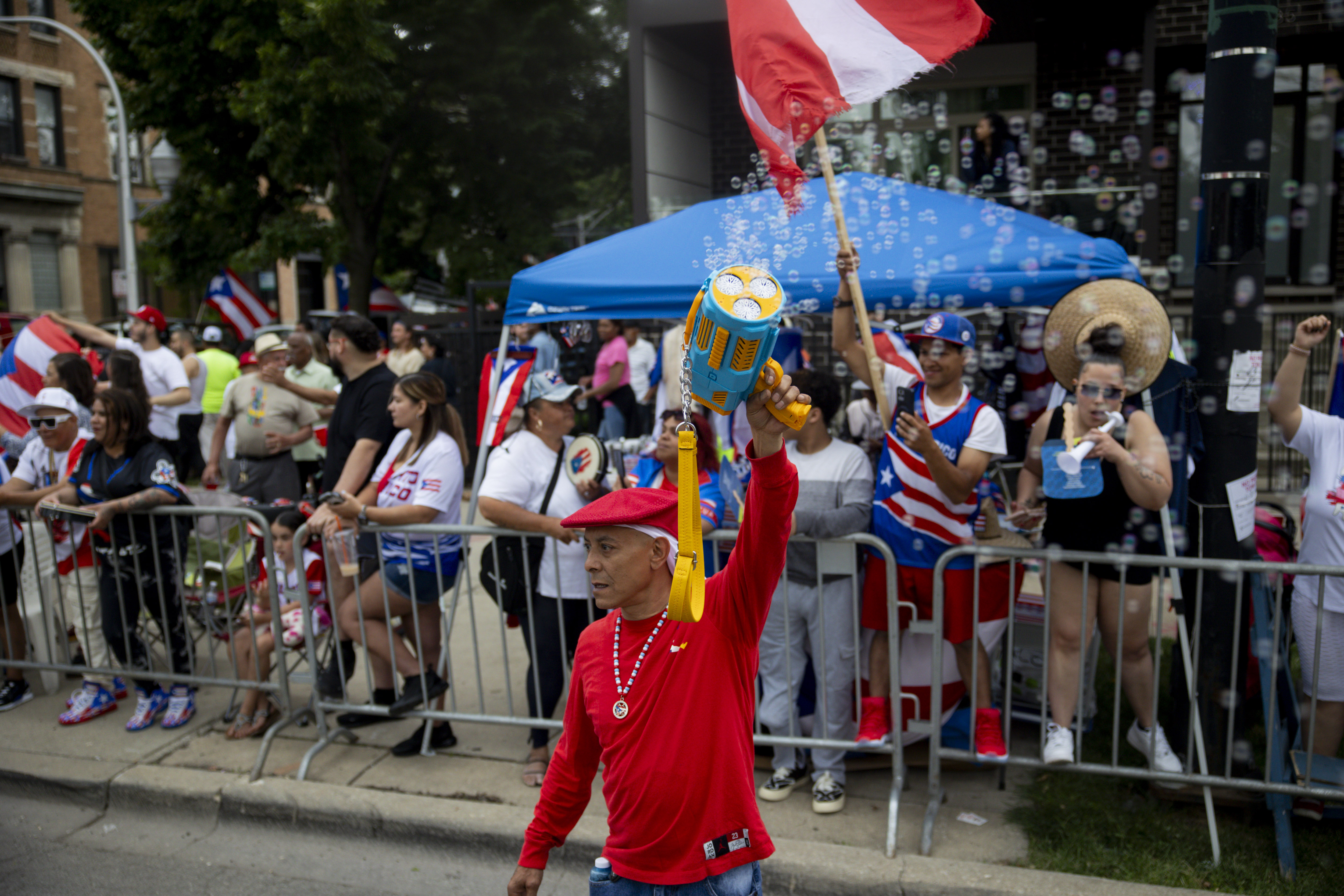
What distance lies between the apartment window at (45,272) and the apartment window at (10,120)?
2.48 m

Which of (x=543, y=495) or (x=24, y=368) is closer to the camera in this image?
(x=543, y=495)

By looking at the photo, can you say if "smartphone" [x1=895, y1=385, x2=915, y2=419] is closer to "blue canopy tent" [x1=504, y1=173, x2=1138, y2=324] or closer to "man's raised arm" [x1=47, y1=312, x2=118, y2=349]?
"blue canopy tent" [x1=504, y1=173, x2=1138, y2=324]

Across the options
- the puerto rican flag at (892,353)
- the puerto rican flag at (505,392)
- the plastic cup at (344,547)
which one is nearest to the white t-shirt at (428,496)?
the plastic cup at (344,547)

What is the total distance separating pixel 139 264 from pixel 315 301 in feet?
55.7

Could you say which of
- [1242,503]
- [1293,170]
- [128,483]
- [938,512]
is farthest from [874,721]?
[1293,170]

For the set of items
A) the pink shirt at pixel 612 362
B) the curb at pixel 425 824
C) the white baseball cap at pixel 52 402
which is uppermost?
the pink shirt at pixel 612 362

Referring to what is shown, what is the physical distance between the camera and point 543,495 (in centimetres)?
461

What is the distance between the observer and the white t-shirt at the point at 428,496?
4.84 meters

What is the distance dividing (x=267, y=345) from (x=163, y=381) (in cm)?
216

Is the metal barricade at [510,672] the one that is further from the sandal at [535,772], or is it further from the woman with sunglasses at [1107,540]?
the woman with sunglasses at [1107,540]

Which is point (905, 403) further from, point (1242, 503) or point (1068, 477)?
point (1242, 503)

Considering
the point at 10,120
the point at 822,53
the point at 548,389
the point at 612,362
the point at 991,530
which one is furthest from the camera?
the point at 10,120

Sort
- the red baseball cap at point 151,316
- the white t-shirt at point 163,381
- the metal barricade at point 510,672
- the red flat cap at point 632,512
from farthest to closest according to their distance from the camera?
the red baseball cap at point 151,316 → the white t-shirt at point 163,381 → the metal barricade at point 510,672 → the red flat cap at point 632,512

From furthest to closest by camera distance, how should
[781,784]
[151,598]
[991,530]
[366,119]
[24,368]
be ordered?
[366,119], [24,368], [151,598], [991,530], [781,784]
